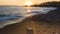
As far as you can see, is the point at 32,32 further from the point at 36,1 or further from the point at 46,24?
the point at 36,1

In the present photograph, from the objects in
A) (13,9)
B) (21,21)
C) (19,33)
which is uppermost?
(13,9)

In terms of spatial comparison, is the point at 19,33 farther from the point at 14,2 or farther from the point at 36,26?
the point at 14,2

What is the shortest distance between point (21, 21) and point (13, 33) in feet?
0.43

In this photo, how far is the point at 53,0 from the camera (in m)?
1.43

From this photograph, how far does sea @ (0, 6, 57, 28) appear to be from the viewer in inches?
54.8

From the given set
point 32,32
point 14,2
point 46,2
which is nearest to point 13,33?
point 32,32

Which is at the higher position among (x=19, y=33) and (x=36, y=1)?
(x=36, y=1)

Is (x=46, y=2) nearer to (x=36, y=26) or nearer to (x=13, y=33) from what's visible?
(x=36, y=26)

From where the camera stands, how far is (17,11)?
4.63ft

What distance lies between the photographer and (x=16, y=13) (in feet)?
4.64

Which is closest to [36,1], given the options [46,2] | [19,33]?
[46,2]

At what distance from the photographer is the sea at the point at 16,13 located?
1.39 m

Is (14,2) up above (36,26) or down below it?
above

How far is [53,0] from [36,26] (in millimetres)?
270
